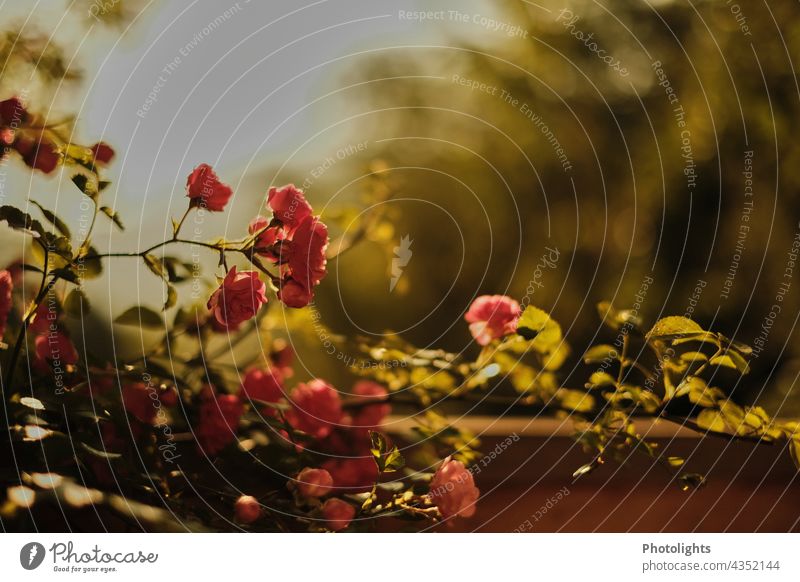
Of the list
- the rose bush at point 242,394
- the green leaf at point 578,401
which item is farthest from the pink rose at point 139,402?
the green leaf at point 578,401

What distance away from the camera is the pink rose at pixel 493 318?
652mm

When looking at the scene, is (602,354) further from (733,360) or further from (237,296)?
(237,296)

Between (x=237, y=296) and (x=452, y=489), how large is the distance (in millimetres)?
223

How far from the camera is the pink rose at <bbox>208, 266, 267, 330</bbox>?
1.83 feet

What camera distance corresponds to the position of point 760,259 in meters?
0.91

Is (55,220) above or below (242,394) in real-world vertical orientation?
above

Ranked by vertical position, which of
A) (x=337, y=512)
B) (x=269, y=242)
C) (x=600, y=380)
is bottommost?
(x=337, y=512)

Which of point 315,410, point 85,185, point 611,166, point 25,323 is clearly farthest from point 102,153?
point 611,166

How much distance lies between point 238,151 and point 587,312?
0.46 metres

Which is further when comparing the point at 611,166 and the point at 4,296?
the point at 611,166

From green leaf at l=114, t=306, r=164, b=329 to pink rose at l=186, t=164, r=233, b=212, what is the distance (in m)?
0.11

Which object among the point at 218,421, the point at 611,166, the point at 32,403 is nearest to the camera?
the point at 32,403

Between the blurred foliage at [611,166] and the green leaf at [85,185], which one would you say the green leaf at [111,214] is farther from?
the blurred foliage at [611,166]

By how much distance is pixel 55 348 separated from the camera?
1.89 feet
